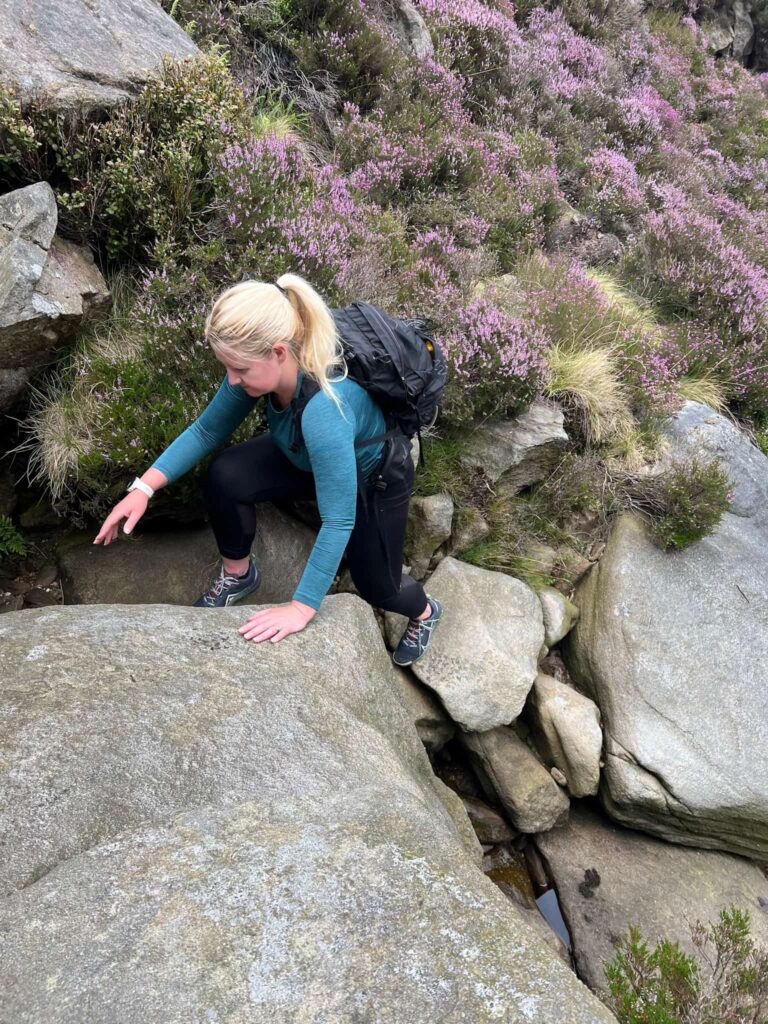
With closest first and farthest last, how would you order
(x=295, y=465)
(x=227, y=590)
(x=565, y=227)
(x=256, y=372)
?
(x=256, y=372), (x=295, y=465), (x=227, y=590), (x=565, y=227)

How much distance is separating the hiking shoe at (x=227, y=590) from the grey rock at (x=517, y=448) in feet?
6.46

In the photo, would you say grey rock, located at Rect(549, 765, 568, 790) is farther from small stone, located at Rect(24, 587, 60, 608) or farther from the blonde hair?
small stone, located at Rect(24, 587, 60, 608)

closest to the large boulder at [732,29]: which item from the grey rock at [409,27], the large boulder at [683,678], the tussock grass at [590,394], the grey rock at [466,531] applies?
the grey rock at [409,27]

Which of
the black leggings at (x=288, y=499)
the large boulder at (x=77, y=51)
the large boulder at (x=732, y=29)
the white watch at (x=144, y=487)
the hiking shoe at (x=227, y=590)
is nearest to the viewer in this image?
the white watch at (x=144, y=487)

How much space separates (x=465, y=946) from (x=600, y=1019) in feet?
1.19

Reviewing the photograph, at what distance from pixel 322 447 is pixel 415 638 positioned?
1.85 m

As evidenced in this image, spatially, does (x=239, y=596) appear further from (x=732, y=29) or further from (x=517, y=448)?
(x=732, y=29)

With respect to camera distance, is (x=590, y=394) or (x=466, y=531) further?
(x=590, y=394)

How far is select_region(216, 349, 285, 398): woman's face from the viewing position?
2908 millimetres

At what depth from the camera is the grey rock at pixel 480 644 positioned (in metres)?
4.41

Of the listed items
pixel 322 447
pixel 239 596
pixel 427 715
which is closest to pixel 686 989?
pixel 427 715

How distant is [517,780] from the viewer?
14.5 ft

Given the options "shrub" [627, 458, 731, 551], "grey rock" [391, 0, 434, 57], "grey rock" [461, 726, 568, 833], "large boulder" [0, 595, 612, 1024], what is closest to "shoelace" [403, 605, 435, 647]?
"grey rock" [461, 726, 568, 833]

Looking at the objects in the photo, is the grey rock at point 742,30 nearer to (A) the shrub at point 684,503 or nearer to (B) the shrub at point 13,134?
(A) the shrub at point 684,503
